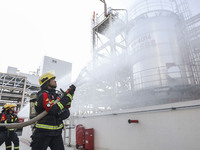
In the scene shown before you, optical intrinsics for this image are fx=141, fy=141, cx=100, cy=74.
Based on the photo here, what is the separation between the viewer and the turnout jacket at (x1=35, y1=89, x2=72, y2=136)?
1941mm

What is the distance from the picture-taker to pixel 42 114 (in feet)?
6.59

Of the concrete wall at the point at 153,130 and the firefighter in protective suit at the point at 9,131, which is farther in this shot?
the firefighter in protective suit at the point at 9,131

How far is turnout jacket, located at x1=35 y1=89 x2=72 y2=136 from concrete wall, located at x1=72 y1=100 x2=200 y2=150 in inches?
83.4

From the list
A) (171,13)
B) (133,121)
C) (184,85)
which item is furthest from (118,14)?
(133,121)

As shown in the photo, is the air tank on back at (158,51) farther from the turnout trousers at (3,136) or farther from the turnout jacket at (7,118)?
the turnout trousers at (3,136)

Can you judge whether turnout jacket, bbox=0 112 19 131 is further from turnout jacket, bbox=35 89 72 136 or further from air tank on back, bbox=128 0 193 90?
air tank on back, bbox=128 0 193 90

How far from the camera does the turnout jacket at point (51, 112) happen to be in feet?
6.37

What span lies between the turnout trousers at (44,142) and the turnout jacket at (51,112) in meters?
0.07

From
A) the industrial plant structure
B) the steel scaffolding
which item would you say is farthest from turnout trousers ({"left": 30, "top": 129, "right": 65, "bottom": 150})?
the steel scaffolding

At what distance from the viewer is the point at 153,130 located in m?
3.21

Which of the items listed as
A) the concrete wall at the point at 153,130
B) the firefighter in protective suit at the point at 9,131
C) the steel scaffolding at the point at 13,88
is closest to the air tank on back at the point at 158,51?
the concrete wall at the point at 153,130

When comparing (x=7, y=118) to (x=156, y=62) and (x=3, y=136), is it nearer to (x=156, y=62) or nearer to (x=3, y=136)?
(x=3, y=136)

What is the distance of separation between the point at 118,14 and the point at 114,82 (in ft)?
15.2

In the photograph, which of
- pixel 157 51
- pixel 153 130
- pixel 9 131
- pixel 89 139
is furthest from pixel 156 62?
pixel 9 131
